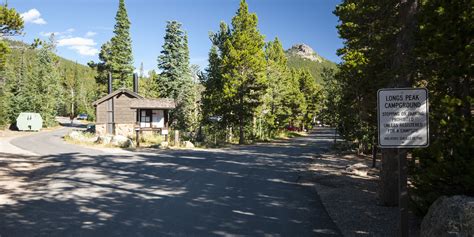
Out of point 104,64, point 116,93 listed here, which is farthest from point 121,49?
point 116,93

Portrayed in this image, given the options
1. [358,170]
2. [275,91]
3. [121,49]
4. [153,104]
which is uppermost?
[121,49]

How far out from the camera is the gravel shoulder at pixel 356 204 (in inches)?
290

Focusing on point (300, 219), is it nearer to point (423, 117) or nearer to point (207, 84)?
point (423, 117)

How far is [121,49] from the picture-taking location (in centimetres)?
5259

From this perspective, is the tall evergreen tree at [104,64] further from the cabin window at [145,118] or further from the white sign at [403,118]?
the white sign at [403,118]

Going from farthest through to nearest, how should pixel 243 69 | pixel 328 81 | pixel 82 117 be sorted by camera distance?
pixel 82 117 → pixel 328 81 → pixel 243 69

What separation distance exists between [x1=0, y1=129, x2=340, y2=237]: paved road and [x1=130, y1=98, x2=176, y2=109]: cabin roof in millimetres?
19939

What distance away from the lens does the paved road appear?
743 centimetres

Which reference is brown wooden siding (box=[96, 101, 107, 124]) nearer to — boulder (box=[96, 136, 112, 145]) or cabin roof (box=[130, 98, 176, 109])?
cabin roof (box=[130, 98, 176, 109])

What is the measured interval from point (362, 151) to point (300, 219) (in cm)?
1966

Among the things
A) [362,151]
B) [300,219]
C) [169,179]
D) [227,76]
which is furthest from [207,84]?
[300,219]

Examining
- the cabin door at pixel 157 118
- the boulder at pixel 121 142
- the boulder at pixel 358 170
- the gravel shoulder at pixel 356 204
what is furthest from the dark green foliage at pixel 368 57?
the cabin door at pixel 157 118

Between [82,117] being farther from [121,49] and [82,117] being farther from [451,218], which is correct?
[451,218]

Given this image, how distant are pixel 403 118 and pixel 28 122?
53.4m
